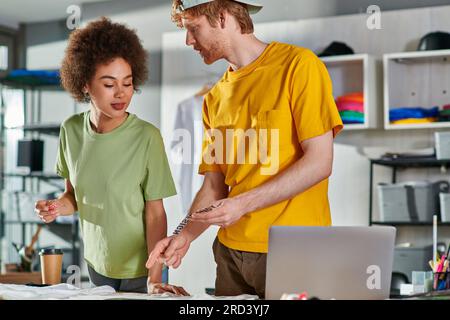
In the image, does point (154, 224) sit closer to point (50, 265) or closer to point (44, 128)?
point (50, 265)

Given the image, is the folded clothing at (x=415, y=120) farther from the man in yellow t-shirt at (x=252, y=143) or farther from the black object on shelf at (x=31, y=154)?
the black object on shelf at (x=31, y=154)

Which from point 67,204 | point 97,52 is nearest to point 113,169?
point 67,204

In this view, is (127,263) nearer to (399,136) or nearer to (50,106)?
(399,136)

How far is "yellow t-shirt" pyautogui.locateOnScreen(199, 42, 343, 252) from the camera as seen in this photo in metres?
1.44

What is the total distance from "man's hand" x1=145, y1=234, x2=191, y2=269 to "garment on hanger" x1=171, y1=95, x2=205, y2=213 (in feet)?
6.61

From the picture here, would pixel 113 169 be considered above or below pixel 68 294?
above

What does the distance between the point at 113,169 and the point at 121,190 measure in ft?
0.17

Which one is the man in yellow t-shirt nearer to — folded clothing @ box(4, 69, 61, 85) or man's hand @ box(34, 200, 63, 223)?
man's hand @ box(34, 200, 63, 223)

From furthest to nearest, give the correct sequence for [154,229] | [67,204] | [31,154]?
[31,154], [67,204], [154,229]

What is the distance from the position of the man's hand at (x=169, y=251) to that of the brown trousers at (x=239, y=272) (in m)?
0.14

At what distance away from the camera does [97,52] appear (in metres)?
1.74

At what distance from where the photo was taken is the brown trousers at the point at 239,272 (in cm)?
146

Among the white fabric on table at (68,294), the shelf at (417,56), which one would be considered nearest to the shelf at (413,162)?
the shelf at (417,56)

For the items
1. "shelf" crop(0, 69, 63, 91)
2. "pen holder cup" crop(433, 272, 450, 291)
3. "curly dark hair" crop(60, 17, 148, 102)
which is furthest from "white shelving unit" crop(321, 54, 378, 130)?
"pen holder cup" crop(433, 272, 450, 291)
